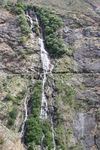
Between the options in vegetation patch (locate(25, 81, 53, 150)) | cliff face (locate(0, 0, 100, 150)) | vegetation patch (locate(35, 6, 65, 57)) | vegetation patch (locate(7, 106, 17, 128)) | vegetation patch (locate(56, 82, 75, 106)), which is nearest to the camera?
vegetation patch (locate(25, 81, 53, 150))

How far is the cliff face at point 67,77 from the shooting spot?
4074 cm

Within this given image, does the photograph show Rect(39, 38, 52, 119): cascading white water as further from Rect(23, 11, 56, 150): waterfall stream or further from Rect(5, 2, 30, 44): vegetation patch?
Rect(5, 2, 30, 44): vegetation patch

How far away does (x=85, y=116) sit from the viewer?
138 feet

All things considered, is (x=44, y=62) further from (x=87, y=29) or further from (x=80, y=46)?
(x=87, y=29)

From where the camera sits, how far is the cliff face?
40.7 metres

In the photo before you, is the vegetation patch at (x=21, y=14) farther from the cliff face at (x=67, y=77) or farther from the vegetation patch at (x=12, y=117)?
the vegetation patch at (x=12, y=117)

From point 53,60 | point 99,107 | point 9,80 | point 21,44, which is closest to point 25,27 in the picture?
point 21,44

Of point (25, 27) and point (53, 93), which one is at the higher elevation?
point (25, 27)

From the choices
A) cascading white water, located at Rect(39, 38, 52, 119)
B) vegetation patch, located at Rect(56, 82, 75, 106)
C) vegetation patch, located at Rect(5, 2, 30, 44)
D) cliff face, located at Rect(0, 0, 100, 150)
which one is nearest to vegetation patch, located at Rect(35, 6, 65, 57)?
cascading white water, located at Rect(39, 38, 52, 119)

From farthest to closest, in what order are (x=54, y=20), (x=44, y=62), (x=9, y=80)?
(x=54, y=20)
(x=44, y=62)
(x=9, y=80)

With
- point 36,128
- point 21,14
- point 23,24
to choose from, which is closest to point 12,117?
point 36,128

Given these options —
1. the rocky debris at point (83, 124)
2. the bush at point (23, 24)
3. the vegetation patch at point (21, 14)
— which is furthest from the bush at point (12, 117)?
the bush at point (23, 24)

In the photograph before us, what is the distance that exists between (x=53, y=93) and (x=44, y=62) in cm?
625

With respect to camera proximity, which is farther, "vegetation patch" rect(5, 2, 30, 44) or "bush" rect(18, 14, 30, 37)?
"bush" rect(18, 14, 30, 37)
